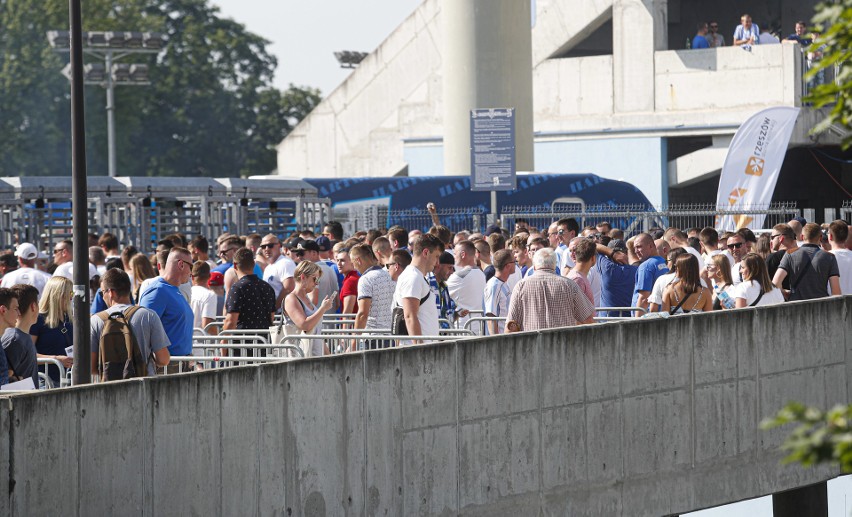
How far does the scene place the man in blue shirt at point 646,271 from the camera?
14.1 m

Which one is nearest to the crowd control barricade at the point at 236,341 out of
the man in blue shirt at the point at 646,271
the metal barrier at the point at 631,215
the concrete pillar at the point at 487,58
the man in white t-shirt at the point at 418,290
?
the man in white t-shirt at the point at 418,290

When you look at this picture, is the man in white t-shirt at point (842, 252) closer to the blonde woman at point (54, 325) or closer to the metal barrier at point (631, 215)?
the blonde woman at point (54, 325)

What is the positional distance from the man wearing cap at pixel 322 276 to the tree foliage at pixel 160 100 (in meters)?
59.4

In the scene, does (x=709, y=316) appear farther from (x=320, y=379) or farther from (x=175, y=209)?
(x=175, y=209)

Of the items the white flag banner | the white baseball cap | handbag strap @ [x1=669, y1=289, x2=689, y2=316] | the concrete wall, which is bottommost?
the concrete wall

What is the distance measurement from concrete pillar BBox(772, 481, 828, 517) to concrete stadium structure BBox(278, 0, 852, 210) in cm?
2676

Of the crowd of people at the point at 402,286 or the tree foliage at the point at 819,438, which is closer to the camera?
the tree foliage at the point at 819,438

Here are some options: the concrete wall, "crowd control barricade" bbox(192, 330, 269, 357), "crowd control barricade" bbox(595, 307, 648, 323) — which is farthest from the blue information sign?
"crowd control barricade" bbox(192, 330, 269, 357)

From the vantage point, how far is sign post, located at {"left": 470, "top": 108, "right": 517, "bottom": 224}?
26.4m

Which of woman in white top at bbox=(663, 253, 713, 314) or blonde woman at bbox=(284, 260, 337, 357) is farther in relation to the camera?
woman in white top at bbox=(663, 253, 713, 314)

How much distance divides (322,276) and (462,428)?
5.44 metres

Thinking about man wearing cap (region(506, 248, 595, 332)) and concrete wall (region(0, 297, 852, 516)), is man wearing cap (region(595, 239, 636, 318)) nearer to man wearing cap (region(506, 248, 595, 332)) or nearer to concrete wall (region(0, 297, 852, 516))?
concrete wall (region(0, 297, 852, 516))

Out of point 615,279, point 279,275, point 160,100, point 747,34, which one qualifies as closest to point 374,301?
point 615,279

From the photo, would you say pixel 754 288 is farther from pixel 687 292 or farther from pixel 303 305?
pixel 303 305
